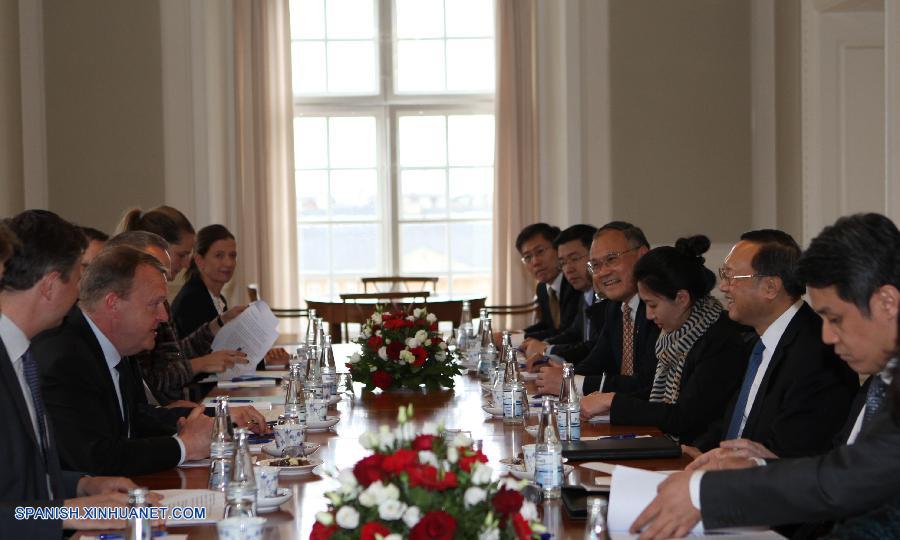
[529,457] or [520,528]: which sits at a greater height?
[520,528]

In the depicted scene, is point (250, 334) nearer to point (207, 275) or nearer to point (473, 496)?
point (207, 275)

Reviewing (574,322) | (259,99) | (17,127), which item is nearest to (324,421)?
(574,322)

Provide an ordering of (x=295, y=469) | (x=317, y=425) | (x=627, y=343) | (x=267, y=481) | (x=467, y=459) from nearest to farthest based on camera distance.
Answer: (x=467, y=459) → (x=267, y=481) → (x=295, y=469) → (x=317, y=425) → (x=627, y=343)

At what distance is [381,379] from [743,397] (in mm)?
1600

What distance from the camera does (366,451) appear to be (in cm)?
312

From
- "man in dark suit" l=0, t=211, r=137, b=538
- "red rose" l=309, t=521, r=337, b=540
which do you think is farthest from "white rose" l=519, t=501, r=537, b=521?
"man in dark suit" l=0, t=211, r=137, b=538

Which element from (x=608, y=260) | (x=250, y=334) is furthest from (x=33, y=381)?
(x=608, y=260)

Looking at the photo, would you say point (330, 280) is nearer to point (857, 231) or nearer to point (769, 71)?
point (769, 71)

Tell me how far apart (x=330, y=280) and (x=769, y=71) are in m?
4.13

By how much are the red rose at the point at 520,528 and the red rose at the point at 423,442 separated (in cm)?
17

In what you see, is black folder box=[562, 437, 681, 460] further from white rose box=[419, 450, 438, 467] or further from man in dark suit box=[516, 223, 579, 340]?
man in dark suit box=[516, 223, 579, 340]

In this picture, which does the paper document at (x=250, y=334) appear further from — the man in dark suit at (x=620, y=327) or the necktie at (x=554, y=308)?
the necktie at (x=554, y=308)

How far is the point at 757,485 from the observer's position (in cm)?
205

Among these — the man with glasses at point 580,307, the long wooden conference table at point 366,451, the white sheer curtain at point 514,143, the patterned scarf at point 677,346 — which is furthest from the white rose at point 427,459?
the white sheer curtain at point 514,143
